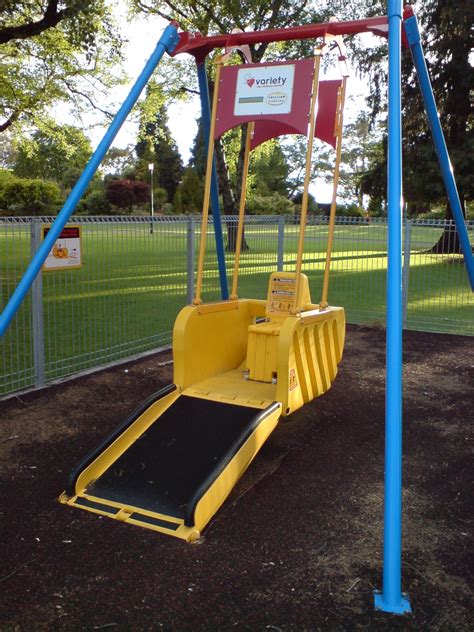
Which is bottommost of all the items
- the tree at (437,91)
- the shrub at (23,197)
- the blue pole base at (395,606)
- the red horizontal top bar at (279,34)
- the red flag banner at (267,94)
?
the blue pole base at (395,606)

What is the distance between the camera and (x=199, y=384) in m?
5.64

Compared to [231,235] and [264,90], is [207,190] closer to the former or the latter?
[264,90]

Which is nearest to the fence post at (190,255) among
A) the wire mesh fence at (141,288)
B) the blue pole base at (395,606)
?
the wire mesh fence at (141,288)

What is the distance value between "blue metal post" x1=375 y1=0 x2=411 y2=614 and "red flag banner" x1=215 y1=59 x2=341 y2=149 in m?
1.40

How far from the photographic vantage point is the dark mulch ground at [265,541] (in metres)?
3.05

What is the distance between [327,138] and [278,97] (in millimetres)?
1055

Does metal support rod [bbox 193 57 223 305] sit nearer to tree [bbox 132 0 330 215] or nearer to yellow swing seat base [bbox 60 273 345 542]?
yellow swing seat base [bbox 60 273 345 542]

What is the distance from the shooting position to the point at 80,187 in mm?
4355

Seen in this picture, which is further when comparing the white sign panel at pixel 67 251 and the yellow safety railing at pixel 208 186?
the white sign panel at pixel 67 251

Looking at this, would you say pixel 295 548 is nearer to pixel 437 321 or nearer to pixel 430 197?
pixel 437 321

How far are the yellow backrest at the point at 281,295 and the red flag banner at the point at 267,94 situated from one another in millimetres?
1690

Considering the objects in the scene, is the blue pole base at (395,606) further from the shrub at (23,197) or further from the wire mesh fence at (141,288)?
the shrub at (23,197)

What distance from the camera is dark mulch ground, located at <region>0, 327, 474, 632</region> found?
3.05 m

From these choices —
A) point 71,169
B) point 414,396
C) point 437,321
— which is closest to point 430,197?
point 437,321
